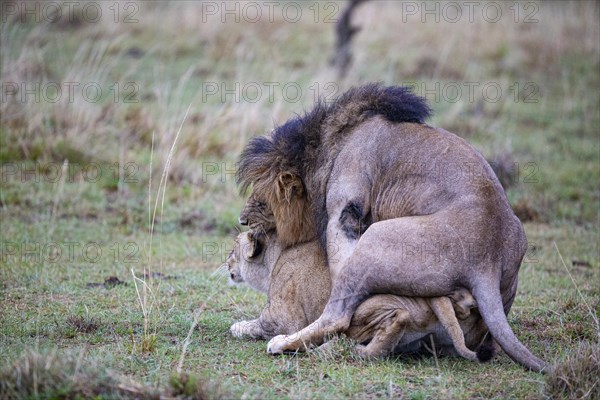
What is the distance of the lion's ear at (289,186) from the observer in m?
5.96

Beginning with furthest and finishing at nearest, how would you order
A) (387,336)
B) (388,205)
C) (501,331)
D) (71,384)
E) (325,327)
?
(388,205)
(325,327)
(387,336)
(501,331)
(71,384)

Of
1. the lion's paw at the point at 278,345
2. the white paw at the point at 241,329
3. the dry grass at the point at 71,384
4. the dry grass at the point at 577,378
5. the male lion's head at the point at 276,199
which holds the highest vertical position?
the male lion's head at the point at 276,199

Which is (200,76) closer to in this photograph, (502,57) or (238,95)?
(238,95)

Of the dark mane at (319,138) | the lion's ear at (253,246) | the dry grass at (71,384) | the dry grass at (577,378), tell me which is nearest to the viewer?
the dry grass at (71,384)

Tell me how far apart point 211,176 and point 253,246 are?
4580 millimetres

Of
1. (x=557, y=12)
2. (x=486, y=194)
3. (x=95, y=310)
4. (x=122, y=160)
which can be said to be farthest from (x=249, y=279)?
(x=557, y=12)

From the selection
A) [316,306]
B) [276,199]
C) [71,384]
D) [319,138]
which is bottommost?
[316,306]

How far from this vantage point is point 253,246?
19.9 feet

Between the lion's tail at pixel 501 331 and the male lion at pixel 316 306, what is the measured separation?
107 millimetres

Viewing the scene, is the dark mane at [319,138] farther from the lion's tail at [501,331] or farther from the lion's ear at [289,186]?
the lion's tail at [501,331]

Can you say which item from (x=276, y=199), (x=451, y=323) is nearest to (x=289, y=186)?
(x=276, y=199)

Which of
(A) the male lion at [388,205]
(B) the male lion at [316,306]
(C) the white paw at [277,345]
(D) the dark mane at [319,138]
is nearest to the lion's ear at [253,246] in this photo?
(B) the male lion at [316,306]

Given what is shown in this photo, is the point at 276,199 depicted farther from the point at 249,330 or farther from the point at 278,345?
the point at 278,345

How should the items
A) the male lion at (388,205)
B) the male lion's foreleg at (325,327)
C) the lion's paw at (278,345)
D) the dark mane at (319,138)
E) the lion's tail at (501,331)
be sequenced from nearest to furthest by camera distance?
the lion's tail at (501,331) → the male lion at (388,205) → the male lion's foreleg at (325,327) → the lion's paw at (278,345) → the dark mane at (319,138)
